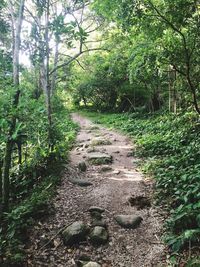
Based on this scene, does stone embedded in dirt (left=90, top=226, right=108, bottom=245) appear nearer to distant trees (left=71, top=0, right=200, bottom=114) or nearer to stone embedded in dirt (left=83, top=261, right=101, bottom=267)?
stone embedded in dirt (left=83, top=261, right=101, bottom=267)

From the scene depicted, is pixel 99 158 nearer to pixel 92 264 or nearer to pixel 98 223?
pixel 98 223

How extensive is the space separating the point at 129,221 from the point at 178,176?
174cm

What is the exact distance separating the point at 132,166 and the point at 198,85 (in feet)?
14.4

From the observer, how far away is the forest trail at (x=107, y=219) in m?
4.32

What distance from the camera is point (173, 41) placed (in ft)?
27.3

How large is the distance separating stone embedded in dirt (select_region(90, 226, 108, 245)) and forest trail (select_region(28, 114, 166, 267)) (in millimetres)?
94

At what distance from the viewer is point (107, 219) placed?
5434mm

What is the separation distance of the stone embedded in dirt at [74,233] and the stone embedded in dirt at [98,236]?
5.9 inches

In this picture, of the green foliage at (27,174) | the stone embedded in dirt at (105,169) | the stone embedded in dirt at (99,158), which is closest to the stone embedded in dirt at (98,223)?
the green foliage at (27,174)

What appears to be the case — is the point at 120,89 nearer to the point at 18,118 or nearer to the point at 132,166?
the point at 132,166

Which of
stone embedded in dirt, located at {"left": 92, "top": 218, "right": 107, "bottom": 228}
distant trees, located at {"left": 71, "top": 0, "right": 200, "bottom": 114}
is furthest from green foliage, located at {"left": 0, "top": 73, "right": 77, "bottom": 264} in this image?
distant trees, located at {"left": 71, "top": 0, "right": 200, "bottom": 114}

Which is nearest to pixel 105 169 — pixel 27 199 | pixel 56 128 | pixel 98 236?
pixel 56 128

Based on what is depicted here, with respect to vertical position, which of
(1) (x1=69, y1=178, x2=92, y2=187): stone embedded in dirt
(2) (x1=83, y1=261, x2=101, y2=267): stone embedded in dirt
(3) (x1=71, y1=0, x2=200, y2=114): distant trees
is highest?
(3) (x1=71, y1=0, x2=200, y2=114): distant trees

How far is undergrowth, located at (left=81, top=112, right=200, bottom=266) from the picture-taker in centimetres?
430
